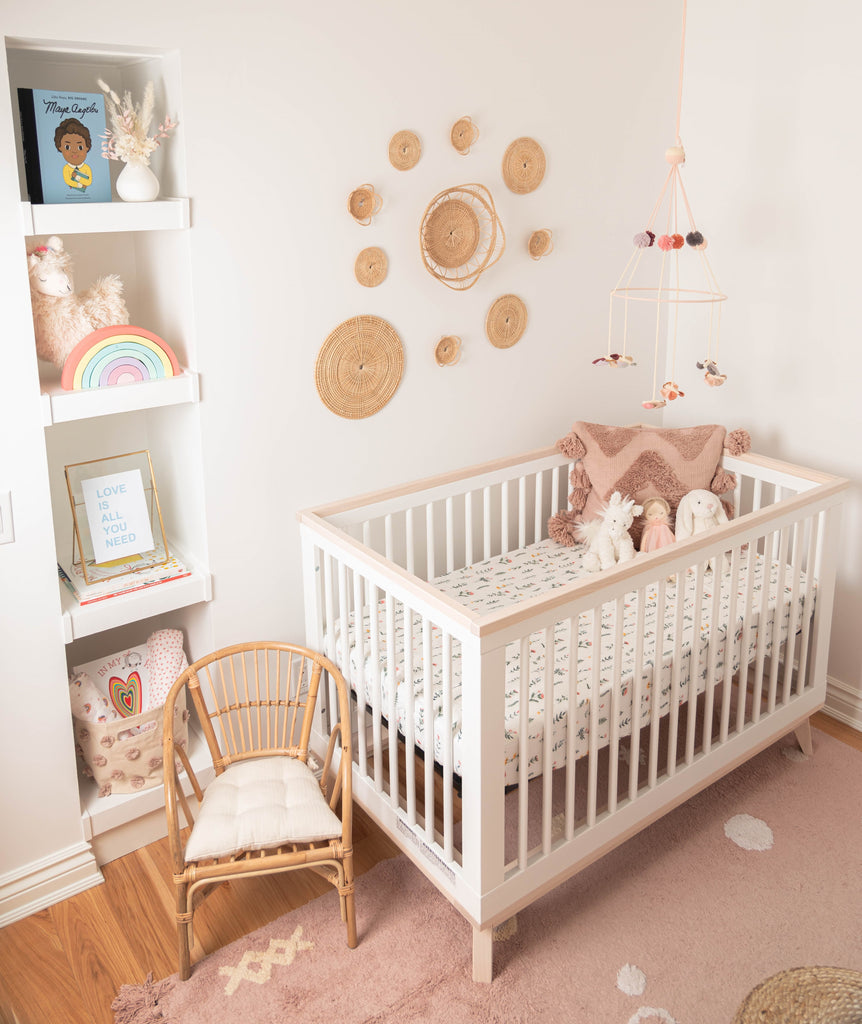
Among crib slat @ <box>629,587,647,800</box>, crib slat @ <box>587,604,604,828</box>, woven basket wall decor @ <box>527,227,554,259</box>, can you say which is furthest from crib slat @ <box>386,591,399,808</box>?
woven basket wall decor @ <box>527,227,554,259</box>

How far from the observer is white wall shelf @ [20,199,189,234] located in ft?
5.99

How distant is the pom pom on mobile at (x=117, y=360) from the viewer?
1.99 meters

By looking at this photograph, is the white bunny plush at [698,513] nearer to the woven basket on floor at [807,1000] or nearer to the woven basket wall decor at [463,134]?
the woven basket wall decor at [463,134]

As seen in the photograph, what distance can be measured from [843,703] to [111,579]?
2144 millimetres

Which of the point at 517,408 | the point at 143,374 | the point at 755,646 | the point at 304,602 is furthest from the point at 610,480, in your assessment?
the point at 143,374

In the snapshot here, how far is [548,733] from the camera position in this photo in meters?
1.90

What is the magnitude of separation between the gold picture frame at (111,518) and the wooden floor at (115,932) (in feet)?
2.32

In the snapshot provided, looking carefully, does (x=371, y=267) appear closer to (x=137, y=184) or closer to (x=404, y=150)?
(x=404, y=150)

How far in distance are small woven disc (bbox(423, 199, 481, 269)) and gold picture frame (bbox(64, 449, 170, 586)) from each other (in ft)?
2.94

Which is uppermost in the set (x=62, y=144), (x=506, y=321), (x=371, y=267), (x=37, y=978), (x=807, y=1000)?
(x=62, y=144)

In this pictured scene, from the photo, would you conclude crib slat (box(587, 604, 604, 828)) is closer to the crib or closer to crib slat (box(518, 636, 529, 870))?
the crib

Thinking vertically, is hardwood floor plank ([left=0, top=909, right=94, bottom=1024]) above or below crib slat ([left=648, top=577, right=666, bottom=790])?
below

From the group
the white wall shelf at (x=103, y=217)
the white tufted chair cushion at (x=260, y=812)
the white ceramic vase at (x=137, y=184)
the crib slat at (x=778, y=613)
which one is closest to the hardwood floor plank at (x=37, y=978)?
the white tufted chair cushion at (x=260, y=812)

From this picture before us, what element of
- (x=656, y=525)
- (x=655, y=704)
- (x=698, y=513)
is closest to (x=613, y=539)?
(x=656, y=525)
